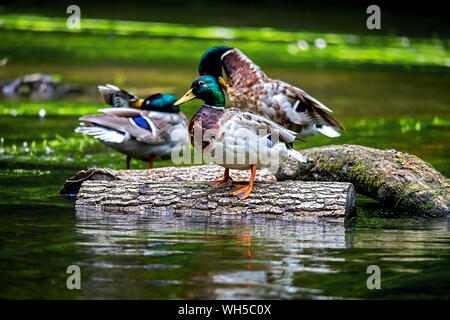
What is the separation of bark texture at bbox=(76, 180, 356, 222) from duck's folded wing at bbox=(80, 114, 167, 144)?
1.51 meters

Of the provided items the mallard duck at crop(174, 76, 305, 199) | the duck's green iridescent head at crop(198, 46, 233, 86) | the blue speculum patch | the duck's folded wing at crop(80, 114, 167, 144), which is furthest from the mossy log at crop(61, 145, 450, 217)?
the duck's green iridescent head at crop(198, 46, 233, 86)

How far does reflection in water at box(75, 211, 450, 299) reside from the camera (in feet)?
16.5

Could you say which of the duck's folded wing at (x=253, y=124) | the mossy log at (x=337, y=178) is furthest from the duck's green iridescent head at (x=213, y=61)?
the duck's folded wing at (x=253, y=124)

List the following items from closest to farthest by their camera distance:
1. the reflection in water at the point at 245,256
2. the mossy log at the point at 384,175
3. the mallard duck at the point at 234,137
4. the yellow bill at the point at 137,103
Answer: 1. the reflection in water at the point at 245,256
2. the mallard duck at the point at 234,137
3. the mossy log at the point at 384,175
4. the yellow bill at the point at 137,103

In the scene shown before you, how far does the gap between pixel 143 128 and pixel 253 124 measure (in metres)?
2.40

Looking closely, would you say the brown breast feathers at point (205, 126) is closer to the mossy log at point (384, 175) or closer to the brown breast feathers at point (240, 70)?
the mossy log at point (384, 175)

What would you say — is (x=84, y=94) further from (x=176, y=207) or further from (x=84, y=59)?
(x=176, y=207)

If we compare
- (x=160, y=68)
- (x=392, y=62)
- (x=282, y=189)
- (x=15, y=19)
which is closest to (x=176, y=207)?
(x=282, y=189)

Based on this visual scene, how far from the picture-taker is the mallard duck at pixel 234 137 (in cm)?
669

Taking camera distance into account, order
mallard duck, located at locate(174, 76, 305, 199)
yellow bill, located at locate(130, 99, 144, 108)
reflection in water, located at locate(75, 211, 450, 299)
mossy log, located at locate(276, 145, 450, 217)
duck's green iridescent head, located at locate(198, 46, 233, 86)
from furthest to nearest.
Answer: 1. yellow bill, located at locate(130, 99, 144, 108)
2. duck's green iridescent head, located at locate(198, 46, 233, 86)
3. mossy log, located at locate(276, 145, 450, 217)
4. mallard duck, located at locate(174, 76, 305, 199)
5. reflection in water, located at locate(75, 211, 450, 299)

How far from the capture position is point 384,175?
24.3 ft

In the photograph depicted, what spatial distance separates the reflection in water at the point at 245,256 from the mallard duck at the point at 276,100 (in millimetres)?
2049

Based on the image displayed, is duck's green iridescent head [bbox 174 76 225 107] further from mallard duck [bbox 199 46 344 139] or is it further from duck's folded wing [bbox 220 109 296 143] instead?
mallard duck [bbox 199 46 344 139]
